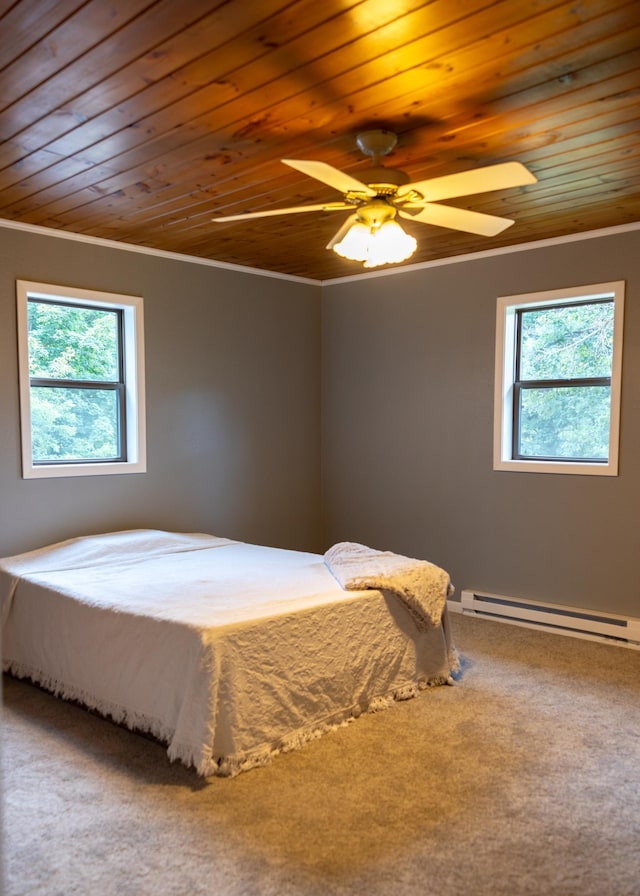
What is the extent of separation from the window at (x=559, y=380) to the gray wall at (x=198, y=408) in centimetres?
159

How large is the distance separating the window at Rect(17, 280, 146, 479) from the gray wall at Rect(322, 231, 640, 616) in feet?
5.48

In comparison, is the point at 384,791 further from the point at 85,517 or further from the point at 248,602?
the point at 85,517

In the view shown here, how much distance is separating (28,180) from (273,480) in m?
2.69

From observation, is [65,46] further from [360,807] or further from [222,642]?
[360,807]

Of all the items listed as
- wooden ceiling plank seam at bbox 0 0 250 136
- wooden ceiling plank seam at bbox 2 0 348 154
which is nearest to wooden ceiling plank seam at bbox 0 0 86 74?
wooden ceiling plank seam at bbox 0 0 250 136

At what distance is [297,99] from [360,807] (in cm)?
236

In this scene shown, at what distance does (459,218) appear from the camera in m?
2.69

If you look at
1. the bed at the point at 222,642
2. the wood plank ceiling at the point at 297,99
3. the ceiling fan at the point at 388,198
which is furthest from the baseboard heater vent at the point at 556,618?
the ceiling fan at the point at 388,198

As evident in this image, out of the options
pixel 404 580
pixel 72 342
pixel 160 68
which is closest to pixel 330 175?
pixel 160 68

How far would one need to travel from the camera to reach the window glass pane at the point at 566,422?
4.22 m

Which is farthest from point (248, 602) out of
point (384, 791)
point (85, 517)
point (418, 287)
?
point (418, 287)

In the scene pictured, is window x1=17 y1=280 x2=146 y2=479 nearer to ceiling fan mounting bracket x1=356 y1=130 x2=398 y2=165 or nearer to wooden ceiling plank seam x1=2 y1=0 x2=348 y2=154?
wooden ceiling plank seam x1=2 y1=0 x2=348 y2=154

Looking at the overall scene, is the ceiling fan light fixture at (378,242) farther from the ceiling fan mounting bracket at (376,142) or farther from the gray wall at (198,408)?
the gray wall at (198,408)

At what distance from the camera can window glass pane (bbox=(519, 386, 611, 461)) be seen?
4.22 meters
